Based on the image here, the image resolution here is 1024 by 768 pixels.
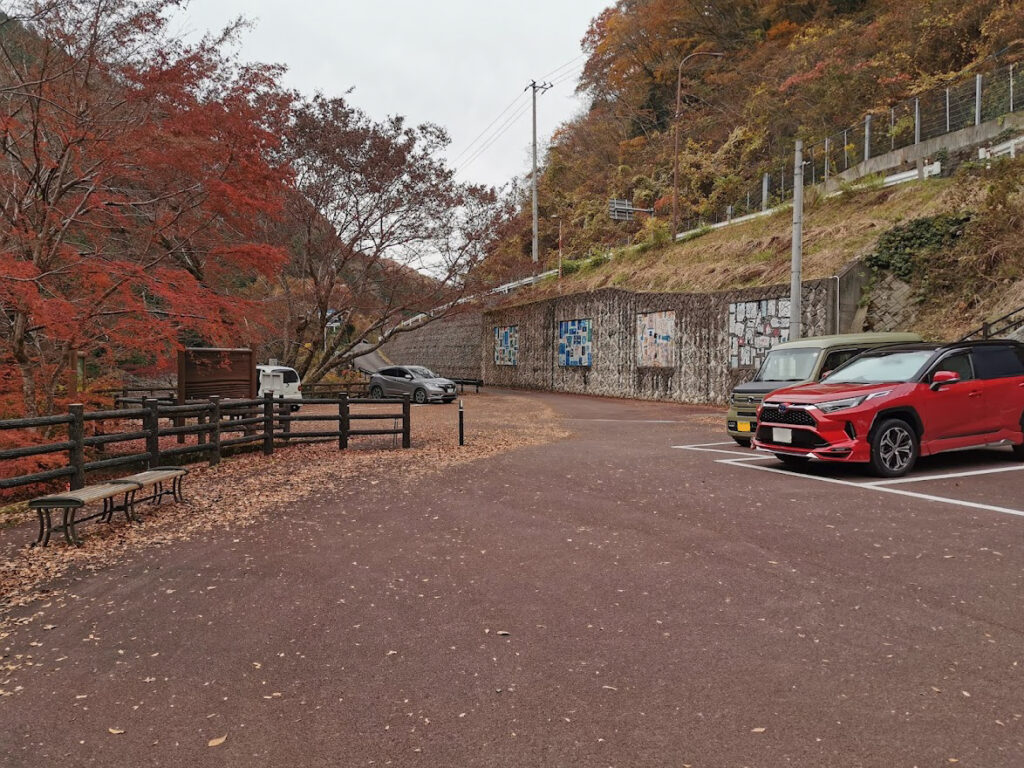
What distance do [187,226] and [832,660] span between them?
44.5 feet

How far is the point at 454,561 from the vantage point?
214 inches

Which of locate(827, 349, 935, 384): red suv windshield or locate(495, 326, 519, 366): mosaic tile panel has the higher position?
locate(495, 326, 519, 366): mosaic tile panel

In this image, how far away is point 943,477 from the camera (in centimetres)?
839

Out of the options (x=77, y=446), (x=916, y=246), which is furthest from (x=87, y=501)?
(x=916, y=246)

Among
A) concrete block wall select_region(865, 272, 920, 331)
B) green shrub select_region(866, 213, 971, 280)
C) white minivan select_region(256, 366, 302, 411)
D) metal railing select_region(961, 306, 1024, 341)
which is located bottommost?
white minivan select_region(256, 366, 302, 411)

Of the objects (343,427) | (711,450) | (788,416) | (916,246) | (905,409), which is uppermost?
(916,246)

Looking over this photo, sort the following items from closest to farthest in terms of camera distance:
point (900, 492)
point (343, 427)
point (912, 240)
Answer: point (900, 492)
point (343, 427)
point (912, 240)

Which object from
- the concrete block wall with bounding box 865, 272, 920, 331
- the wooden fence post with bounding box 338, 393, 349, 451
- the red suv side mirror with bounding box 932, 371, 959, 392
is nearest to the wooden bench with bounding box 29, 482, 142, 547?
the wooden fence post with bounding box 338, 393, 349, 451

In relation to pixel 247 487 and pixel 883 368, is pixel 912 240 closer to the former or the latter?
pixel 883 368

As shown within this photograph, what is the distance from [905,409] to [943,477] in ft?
3.37

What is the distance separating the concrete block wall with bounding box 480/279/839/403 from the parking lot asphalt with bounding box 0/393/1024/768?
14423 millimetres

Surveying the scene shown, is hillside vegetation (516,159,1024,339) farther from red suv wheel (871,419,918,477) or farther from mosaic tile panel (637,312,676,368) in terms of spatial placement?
red suv wheel (871,419,918,477)

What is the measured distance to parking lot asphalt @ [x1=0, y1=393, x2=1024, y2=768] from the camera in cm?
283

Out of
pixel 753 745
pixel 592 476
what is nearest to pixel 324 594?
pixel 753 745
